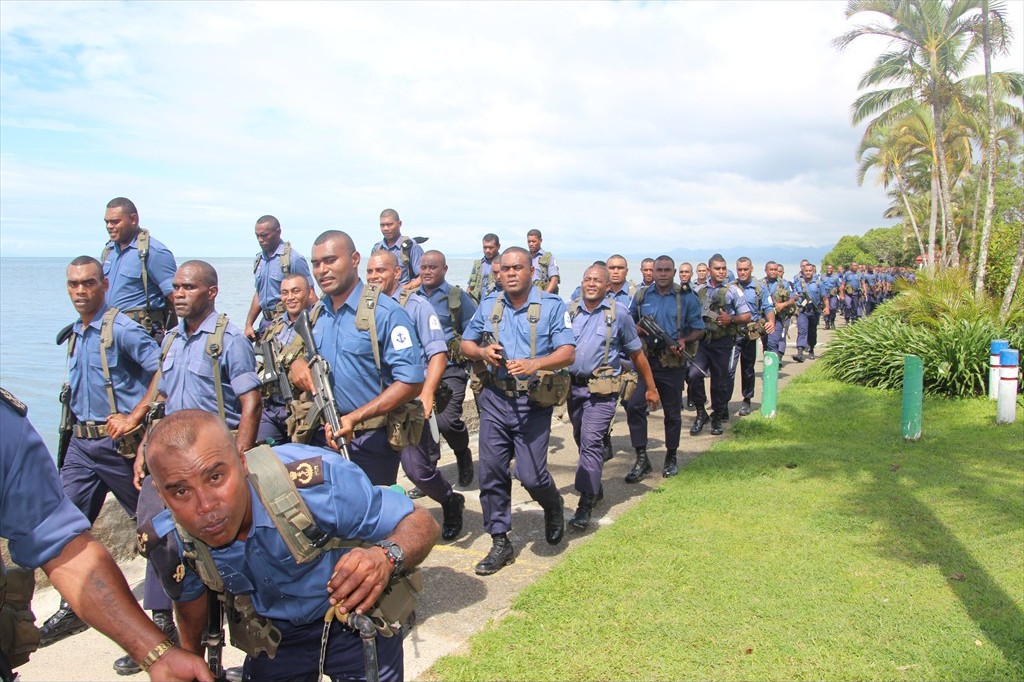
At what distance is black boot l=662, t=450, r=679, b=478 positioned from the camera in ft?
24.1

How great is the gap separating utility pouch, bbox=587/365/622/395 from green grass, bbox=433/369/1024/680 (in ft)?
3.34

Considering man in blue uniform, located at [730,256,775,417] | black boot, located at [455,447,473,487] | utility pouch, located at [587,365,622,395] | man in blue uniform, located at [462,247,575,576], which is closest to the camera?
man in blue uniform, located at [462,247,575,576]

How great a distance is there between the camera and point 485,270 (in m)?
11.3

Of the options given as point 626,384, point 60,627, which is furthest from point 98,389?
point 626,384

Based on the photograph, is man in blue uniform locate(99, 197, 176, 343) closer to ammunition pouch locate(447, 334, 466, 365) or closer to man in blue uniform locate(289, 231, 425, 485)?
man in blue uniform locate(289, 231, 425, 485)

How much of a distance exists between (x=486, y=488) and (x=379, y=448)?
107 centimetres

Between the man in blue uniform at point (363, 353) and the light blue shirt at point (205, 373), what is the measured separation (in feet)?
1.15

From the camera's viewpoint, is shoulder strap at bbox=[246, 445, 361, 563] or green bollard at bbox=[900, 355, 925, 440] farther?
green bollard at bbox=[900, 355, 925, 440]

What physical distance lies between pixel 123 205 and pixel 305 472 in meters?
4.81

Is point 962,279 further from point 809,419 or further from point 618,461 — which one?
point 618,461

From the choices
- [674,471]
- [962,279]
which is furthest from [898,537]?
[962,279]

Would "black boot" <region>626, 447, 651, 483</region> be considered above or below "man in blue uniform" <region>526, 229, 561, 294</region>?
below

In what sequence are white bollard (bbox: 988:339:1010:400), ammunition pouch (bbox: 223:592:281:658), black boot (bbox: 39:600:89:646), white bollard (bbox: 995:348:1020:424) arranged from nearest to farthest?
ammunition pouch (bbox: 223:592:281:658) < black boot (bbox: 39:600:89:646) < white bollard (bbox: 995:348:1020:424) < white bollard (bbox: 988:339:1010:400)

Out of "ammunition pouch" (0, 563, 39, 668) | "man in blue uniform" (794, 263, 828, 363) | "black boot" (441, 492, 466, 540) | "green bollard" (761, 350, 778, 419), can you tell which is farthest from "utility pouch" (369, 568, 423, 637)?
"man in blue uniform" (794, 263, 828, 363)
